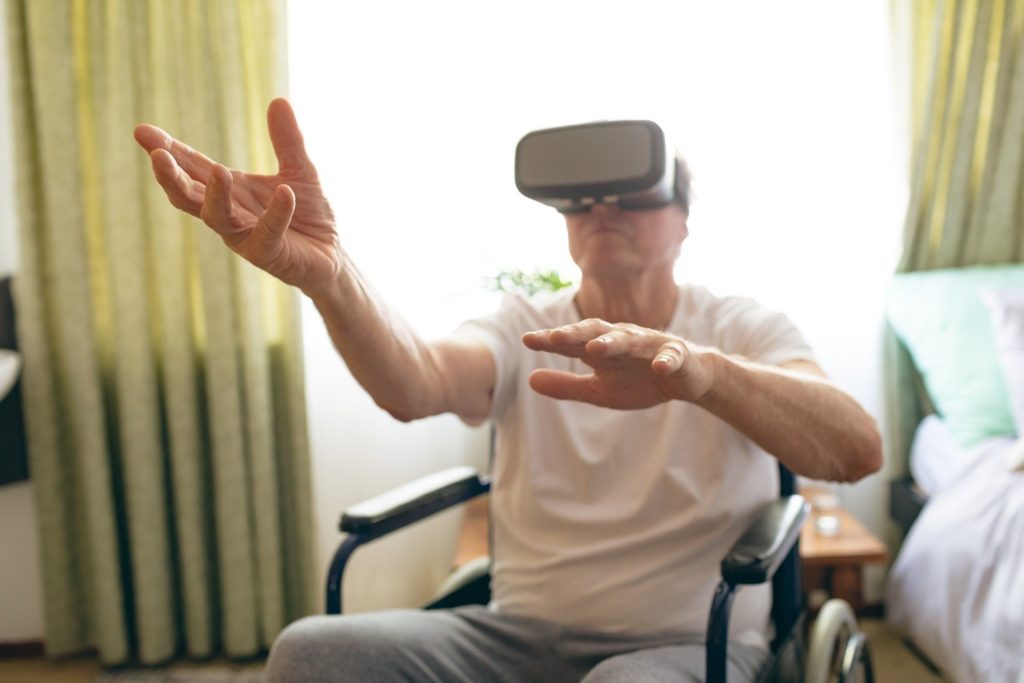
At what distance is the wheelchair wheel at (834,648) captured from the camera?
108 centimetres

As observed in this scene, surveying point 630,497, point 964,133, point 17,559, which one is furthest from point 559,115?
point 17,559

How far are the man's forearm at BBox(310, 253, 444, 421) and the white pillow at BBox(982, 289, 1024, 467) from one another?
4.25 ft

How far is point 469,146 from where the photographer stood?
216 cm

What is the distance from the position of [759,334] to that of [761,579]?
15.2 inches

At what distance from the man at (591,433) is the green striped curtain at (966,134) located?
1.20 meters

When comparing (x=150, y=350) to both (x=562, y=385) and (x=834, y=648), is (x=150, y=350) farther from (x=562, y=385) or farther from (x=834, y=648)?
(x=834, y=648)

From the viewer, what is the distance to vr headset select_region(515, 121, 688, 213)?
3.34 ft

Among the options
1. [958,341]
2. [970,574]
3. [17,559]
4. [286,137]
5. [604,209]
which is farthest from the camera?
[17,559]

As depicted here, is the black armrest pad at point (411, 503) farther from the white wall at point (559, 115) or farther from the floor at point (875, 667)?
the floor at point (875, 667)

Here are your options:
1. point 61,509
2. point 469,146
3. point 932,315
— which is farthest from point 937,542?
point 61,509

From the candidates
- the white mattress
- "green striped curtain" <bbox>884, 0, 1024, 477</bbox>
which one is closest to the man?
the white mattress

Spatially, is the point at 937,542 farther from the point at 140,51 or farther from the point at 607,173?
the point at 140,51

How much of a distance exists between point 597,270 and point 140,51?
138 cm

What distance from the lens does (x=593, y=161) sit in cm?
103
